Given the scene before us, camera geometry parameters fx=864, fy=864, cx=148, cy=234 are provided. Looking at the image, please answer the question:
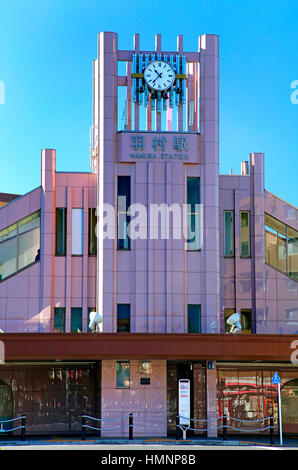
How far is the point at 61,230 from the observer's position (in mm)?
42188

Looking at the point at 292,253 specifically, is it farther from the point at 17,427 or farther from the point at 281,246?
the point at 17,427

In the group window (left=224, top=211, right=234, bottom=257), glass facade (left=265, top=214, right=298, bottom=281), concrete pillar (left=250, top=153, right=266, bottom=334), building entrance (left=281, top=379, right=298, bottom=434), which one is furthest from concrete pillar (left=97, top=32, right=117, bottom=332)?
building entrance (left=281, top=379, right=298, bottom=434)

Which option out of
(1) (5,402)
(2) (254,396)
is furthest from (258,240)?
(1) (5,402)

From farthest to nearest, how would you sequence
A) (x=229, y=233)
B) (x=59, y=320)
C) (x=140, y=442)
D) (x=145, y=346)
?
(x=229, y=233)
(x=59, y=320)
(x=145, y=346)
(x=140, y=442)

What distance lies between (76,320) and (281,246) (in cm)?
1105

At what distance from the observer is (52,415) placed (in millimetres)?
41531

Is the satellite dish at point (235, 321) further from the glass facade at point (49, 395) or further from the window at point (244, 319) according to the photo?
the glass facade at point (49, 395)

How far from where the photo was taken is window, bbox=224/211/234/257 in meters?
43.3

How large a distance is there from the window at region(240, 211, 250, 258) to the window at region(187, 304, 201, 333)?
4096mm

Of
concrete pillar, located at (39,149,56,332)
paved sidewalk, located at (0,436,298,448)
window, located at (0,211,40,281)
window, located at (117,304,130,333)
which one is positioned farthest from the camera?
window, located at (0,211,40,281)

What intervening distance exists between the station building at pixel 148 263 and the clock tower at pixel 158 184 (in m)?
0.06

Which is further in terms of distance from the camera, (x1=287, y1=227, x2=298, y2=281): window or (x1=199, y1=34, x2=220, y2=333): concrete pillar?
(x1=287, y1=227, x2=298, y2=281): window

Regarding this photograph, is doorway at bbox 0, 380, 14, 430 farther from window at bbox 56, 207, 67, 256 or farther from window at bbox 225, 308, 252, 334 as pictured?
window at bbox 225, 308, 252, 334

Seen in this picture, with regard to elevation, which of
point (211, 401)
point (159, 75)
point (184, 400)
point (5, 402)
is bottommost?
point (5, 402)
